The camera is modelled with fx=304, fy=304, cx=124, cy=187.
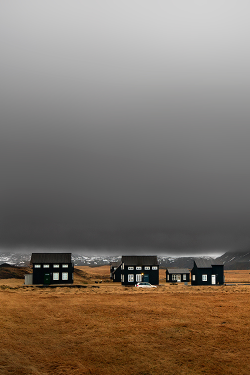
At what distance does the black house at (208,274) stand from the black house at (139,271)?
31.2 ft

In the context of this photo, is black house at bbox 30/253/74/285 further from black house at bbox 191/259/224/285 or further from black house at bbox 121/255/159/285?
black house at bbox 191/259/224/285

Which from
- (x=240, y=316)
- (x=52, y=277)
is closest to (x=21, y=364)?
(x=240, y=316)

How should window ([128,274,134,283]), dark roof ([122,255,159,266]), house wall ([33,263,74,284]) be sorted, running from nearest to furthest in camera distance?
house wall ([33,263,74,284]), window ([128,274,134,283]), dark roof ([122,255,159,266])

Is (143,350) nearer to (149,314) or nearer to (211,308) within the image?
(149,314)

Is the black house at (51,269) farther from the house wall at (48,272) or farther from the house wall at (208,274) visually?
the house wall at (208,274)

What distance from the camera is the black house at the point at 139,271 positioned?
70938mm

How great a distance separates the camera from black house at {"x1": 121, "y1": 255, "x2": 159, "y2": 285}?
70.9 m

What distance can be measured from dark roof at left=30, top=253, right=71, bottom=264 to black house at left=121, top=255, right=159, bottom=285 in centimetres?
1371

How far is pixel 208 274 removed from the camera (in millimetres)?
72188

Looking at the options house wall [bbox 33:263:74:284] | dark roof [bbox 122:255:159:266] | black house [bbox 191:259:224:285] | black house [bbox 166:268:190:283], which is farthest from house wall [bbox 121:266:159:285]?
black house [bbox 166:268:190:283]

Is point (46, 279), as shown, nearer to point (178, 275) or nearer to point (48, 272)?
point (48, 272)

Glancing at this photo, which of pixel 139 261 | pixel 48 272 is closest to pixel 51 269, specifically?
pixel 48 272

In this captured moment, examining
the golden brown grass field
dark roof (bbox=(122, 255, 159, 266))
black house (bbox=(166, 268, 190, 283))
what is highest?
dark roof (bbox=(122, 255, 159, 266))

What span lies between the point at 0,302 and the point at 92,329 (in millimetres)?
15349
